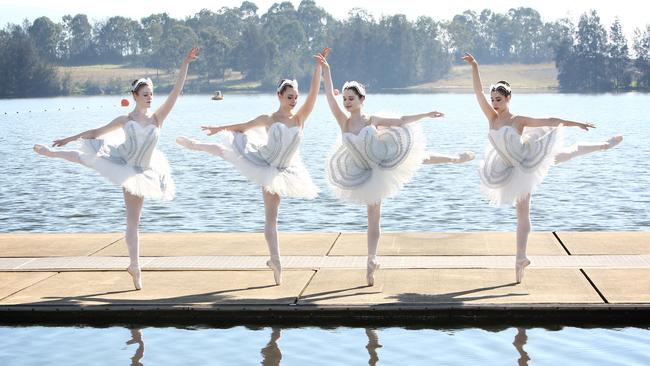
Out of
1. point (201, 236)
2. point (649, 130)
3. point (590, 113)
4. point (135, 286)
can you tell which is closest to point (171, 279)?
point (135, 286)

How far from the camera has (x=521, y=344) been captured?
9.89 m

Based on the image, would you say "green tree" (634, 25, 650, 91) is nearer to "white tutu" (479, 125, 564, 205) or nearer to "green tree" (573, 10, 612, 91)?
"green tree" (573, 10, 612, 91)

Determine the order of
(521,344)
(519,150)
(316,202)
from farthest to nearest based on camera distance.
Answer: (316,202) < (519,150) < (521,344)

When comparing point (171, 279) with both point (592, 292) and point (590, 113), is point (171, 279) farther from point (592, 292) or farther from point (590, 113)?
point (590, 113)

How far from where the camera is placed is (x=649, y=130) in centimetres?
6819

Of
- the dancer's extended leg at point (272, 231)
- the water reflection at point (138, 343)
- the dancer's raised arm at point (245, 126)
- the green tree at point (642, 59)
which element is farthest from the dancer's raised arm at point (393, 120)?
the green tree at point (642, 59)

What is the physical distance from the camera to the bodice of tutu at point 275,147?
1136 centimetres

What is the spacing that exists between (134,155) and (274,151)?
1.43 metres

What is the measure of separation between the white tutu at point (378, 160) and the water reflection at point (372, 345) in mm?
1560

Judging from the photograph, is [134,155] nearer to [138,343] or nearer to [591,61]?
[138,343]

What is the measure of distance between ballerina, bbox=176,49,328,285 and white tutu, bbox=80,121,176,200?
37cm

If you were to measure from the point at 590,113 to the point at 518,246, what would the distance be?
283 feet

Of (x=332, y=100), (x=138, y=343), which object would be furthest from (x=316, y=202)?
(x=138, y=343)

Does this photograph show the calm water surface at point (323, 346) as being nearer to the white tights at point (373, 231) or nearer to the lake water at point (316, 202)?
the white tights at point (373, 231)
